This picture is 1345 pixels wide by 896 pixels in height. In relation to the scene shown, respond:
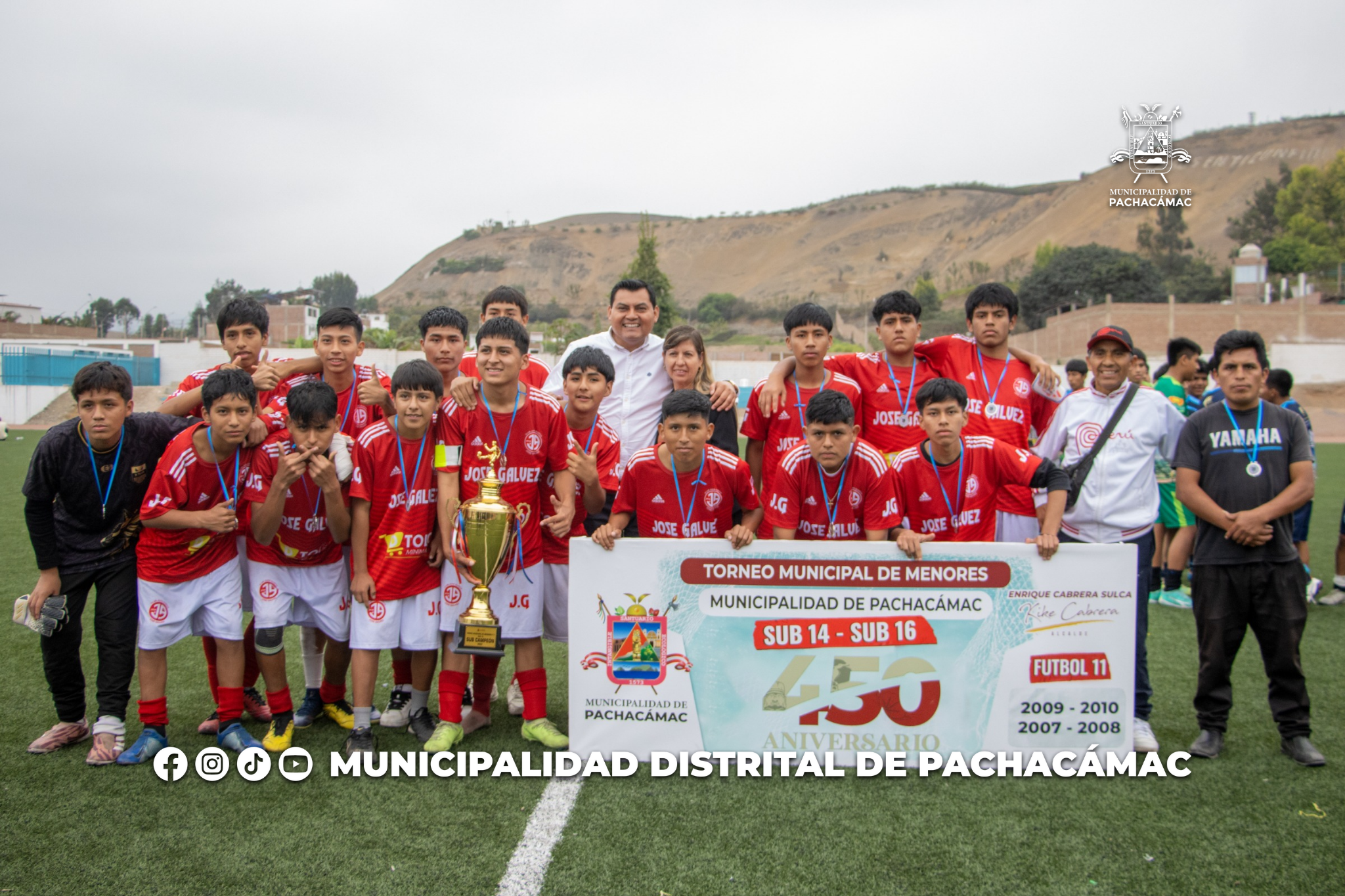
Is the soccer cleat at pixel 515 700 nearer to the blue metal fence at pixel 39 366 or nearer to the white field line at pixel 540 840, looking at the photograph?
the white field line at pixel 540 840

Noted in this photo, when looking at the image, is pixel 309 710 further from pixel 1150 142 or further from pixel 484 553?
pixel 1150 142

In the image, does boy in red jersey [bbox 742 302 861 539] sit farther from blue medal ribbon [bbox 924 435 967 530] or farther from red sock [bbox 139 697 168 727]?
red sock [bbox 139 697 168 727]

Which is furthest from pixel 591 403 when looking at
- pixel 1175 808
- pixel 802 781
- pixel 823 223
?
pixel 823 223

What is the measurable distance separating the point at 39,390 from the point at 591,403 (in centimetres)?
3604

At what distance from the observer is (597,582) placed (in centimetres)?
383

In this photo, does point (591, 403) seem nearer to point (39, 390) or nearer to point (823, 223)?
point (39, 390)

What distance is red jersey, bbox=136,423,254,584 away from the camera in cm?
391

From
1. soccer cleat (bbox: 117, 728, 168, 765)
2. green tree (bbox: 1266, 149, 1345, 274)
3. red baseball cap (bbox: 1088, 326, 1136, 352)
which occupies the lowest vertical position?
soccer cleat (bbox: 117, 728, 168, 765)

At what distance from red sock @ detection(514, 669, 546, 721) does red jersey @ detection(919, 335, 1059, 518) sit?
254cm

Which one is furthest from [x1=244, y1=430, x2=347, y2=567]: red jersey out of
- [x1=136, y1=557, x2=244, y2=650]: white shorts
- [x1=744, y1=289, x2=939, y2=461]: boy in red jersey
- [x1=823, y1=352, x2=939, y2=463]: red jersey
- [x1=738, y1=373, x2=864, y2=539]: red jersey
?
[x1=823, y1=352, x2=939, y2=463]: red jersey

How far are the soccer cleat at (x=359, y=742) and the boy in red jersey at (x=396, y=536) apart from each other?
2cm

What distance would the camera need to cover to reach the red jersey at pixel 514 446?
4.12m

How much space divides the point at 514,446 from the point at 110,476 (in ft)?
6.37

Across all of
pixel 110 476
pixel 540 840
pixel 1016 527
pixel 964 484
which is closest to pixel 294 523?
pixel 110 476
